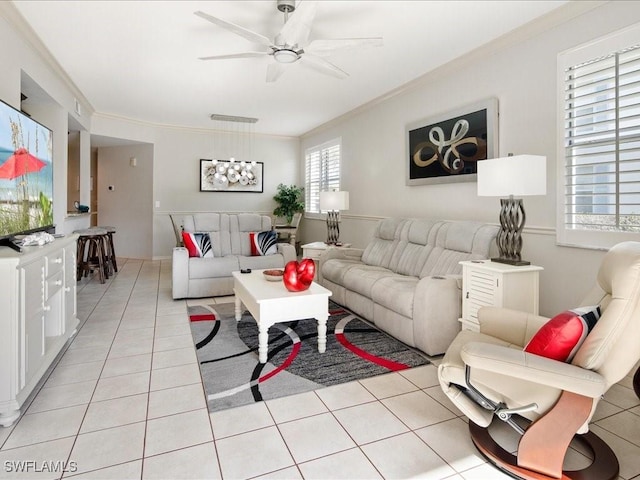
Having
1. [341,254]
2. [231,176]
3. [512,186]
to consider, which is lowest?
[341,254]

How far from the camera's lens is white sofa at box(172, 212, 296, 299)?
4.46 metres

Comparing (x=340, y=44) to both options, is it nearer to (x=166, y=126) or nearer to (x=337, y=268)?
(x=337, y=268)

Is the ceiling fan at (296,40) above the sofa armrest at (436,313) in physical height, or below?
above

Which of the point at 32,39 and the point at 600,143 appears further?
the point at 32,39

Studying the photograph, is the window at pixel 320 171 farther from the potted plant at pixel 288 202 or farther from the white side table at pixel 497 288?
the white side table at pixel 497 288

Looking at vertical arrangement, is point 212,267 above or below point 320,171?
below

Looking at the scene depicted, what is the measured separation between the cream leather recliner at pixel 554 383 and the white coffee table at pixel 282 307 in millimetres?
1261

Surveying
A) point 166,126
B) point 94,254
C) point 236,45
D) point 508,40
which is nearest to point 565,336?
point 508,40

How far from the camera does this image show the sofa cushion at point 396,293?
293 centimetres

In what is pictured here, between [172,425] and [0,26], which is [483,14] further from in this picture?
[0,26]

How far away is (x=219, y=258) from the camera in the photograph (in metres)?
4.76

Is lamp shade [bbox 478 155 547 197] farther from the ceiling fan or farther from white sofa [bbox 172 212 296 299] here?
white sofa [bbox 172 212 296 299]

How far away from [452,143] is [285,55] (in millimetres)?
1987

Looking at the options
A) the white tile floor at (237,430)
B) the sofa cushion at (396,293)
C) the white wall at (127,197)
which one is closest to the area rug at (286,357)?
the white tile floor at (237,430)
